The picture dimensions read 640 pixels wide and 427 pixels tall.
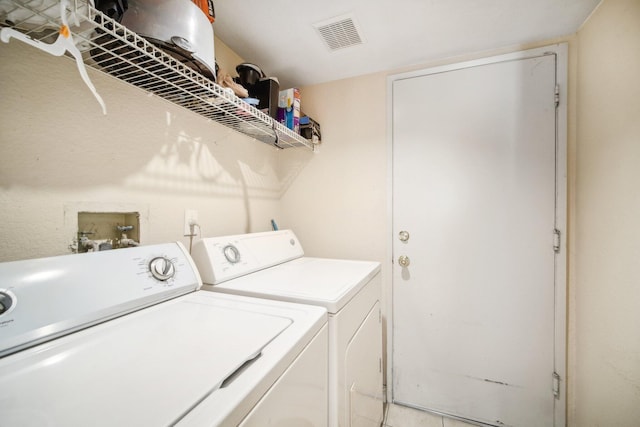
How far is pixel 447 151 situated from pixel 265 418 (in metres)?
1.70

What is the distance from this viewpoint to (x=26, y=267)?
63 cm

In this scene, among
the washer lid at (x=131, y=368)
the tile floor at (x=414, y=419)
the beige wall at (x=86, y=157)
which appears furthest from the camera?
the tile floor at (x=414, y=419)

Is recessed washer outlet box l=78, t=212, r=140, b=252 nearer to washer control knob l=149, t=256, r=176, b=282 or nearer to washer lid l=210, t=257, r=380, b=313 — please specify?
washer control knob l=149, t=256, r=176, b=282

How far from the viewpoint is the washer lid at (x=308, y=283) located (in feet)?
2.91

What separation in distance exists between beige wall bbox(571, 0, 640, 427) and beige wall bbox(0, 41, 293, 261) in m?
1.91

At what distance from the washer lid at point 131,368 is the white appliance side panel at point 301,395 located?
9 centimetres

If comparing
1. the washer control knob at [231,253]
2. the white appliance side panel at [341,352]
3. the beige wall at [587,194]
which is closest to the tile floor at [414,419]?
the beige wall at [587,194]

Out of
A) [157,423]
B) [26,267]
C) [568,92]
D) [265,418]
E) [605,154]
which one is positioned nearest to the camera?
[157,423]

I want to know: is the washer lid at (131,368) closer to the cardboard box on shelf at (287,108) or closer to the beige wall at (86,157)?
the beige wall at (86,157)

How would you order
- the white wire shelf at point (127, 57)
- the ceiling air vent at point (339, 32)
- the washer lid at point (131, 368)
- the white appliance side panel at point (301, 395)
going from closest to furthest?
the washer lid at point (131, 368) < the white appliance side panel at point (301, 395) < the white wire shelf at point (127, 57) < the ceiling air vent at point (339, 32)

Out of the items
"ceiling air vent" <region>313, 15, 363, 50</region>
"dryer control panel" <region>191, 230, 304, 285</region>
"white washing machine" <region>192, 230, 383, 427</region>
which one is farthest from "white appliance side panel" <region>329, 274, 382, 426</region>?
"ceiling air vent" <region>313, 15, 363, 50</region>

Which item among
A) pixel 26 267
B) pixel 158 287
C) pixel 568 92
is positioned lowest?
pixel 158 287

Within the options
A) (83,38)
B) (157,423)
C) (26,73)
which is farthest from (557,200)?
(26,73)

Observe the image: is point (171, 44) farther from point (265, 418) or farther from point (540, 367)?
point (540, 367)
